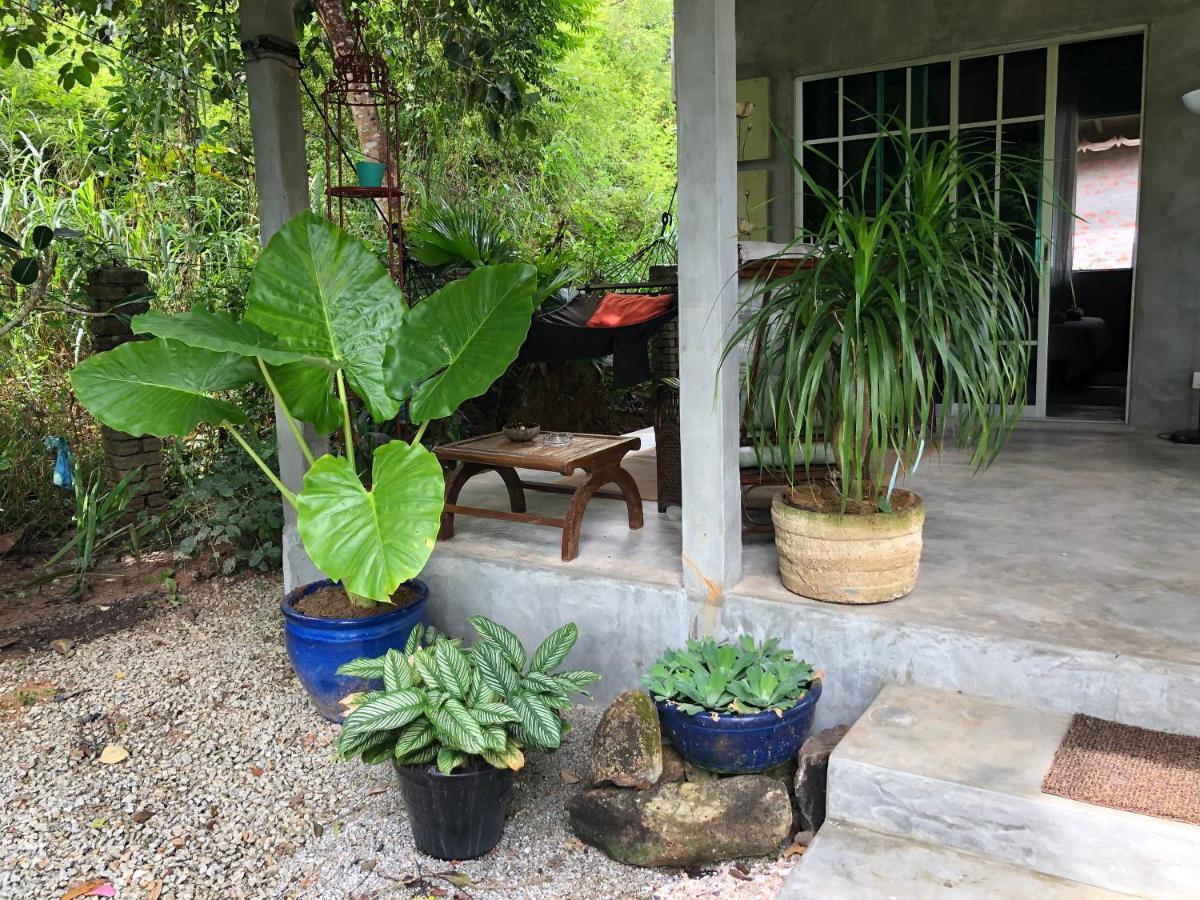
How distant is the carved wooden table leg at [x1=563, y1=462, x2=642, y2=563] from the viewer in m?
3.24

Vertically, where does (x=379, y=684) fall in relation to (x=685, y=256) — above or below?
below

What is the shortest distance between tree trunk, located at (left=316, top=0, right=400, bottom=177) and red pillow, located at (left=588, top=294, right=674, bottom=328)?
1648 millimetres

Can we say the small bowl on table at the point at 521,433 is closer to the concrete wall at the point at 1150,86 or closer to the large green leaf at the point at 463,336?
the large green leaf at the point at 463,336

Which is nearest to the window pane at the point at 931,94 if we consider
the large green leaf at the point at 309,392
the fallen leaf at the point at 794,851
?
the large green leaf at the point at 309,392

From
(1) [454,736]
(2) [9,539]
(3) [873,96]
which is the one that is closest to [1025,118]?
(3) [873,96]

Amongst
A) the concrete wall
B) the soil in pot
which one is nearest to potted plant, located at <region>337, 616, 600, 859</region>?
the soil in pot

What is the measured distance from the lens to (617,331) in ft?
13.6

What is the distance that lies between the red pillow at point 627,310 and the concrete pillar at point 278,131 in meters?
1.34

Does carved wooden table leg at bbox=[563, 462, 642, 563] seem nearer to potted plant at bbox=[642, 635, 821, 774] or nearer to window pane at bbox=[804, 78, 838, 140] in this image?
potted plant at bbox=[642, 635, 821, 774]

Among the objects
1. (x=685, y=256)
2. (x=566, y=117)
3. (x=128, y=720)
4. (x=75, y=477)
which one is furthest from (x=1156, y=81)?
(x=566, y=117)

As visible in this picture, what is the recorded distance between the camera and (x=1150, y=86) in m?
4.68

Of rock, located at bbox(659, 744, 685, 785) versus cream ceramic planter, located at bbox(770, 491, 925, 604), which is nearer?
rock, located at bbox(659, 744, 685, 785)

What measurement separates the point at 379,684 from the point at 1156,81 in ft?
15.2

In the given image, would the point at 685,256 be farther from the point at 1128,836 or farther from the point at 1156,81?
the point at 1156,81
